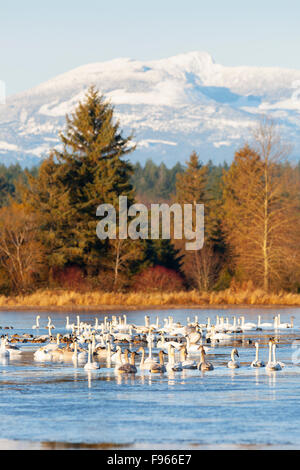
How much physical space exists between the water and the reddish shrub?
3465cm

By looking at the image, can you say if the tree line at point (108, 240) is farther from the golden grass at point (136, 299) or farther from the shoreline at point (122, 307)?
the shoreline at point (122, 307)

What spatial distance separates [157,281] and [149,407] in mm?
44394

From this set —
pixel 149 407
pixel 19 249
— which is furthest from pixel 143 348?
pixel 19 249

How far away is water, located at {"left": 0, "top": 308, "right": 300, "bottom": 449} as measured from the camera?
14516mm

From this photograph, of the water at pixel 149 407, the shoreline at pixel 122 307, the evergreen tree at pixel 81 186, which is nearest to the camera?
the water at pixel 149 407

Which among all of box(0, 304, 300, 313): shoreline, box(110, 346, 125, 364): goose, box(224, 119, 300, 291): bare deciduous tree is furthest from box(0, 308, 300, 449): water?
box(224, 119, 300, 291): bare deciduous tree

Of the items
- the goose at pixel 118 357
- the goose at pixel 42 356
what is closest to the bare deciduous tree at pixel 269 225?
the goose at pixel 42 356

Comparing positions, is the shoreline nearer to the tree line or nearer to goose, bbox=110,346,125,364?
the tree line

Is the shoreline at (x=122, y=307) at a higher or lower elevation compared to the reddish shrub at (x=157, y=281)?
lower

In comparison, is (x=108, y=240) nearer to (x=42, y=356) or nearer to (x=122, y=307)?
(x=122, y=307)

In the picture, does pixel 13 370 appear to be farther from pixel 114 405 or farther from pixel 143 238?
pixel 143 238

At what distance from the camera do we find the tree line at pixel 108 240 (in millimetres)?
60456

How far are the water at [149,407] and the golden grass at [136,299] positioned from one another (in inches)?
1119

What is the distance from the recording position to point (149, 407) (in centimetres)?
1742
